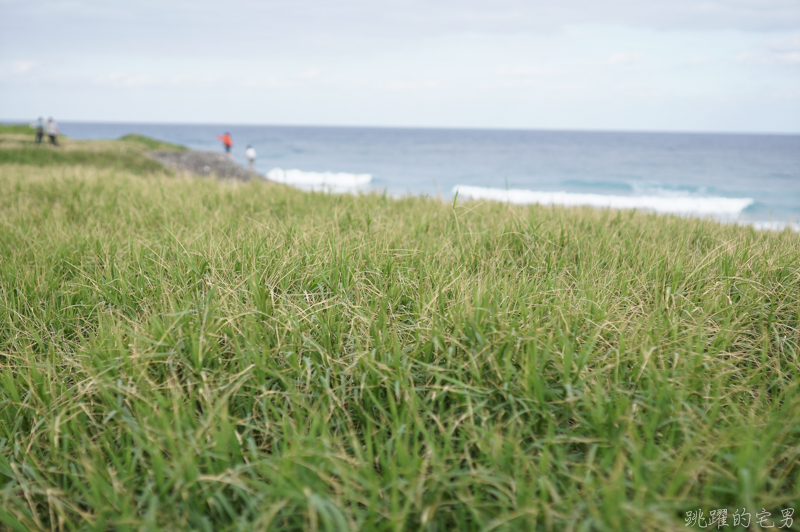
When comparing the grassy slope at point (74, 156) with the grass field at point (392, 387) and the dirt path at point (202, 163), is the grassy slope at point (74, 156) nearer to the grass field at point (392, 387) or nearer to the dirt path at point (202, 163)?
the dirt path at point (202, 163)

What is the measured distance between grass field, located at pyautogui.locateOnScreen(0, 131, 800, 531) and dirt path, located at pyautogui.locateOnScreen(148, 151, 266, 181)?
20706 mm

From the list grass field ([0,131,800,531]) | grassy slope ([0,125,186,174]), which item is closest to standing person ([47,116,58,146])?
grassy slope ([0,125,186,174])

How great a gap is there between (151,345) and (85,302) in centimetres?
87

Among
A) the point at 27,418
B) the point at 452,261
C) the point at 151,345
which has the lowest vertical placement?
the point at 27,418

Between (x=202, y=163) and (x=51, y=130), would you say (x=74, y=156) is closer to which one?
(x=51, y=130)

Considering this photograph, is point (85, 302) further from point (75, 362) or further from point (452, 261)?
point (452, 261)

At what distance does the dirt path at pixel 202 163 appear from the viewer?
71.8 ft

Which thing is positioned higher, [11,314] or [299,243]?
[299,243]

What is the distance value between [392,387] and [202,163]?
82.0ft

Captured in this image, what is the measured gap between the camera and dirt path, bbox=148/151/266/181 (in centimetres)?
2188

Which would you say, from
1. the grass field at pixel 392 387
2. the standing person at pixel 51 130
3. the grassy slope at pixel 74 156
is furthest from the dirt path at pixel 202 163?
the grass field at pixel 392 387

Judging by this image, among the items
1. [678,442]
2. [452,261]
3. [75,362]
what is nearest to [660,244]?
[452,261]

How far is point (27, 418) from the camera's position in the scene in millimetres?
1655

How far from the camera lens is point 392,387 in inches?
62.2
